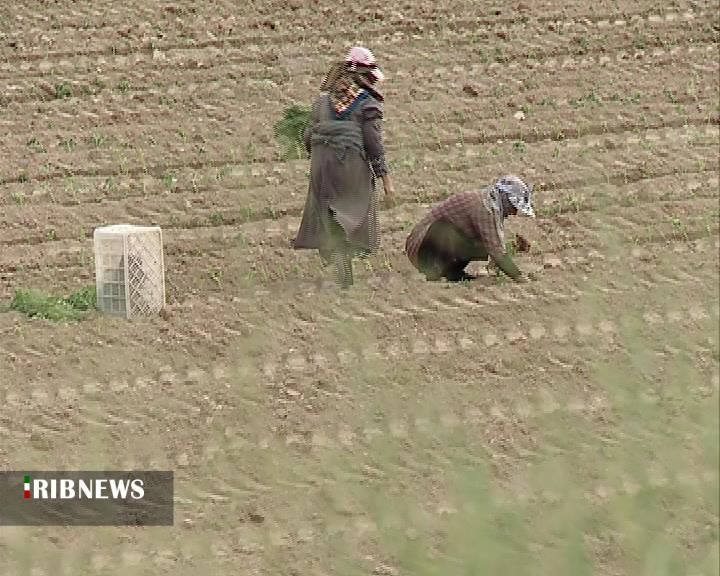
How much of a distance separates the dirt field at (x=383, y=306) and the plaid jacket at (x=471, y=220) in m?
0.28

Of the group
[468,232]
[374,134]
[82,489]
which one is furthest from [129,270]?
[82,489]

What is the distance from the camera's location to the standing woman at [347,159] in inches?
345

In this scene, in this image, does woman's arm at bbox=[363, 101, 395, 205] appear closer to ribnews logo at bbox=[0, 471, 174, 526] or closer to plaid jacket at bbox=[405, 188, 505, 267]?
plaid jacket at bbox=[405, 188, 505, 267]

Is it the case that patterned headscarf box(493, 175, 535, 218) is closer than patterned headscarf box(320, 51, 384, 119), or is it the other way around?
patterned headscarf box(493, 175, 535, 218)

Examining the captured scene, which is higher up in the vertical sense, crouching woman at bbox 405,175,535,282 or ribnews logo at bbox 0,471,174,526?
crouching woman at bbox 405,175,535,282

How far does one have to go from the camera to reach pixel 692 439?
2.72 metres

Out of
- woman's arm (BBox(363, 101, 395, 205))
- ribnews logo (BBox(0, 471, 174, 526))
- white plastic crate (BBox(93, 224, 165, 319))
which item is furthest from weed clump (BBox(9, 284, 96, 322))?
ribnews logo (BBox(0, 471, 174, 526))

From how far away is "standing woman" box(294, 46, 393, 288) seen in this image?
8.76 m

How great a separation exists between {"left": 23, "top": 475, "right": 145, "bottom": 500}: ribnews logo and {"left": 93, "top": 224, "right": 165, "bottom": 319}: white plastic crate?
2039mm

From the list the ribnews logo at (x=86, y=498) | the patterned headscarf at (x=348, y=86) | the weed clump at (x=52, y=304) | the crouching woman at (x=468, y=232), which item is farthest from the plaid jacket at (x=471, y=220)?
the ribnews logo at (x=86, y=498)

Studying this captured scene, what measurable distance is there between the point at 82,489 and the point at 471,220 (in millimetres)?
3032

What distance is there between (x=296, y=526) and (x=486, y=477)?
10.5 ft

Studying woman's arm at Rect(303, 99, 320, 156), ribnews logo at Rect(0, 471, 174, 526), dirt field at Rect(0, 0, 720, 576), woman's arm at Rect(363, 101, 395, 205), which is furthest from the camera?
woman's arm at Rect(303, 99, 320, 156)

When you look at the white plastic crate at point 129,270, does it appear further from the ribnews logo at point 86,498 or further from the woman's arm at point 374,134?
the ribnews logo at point 86,498
